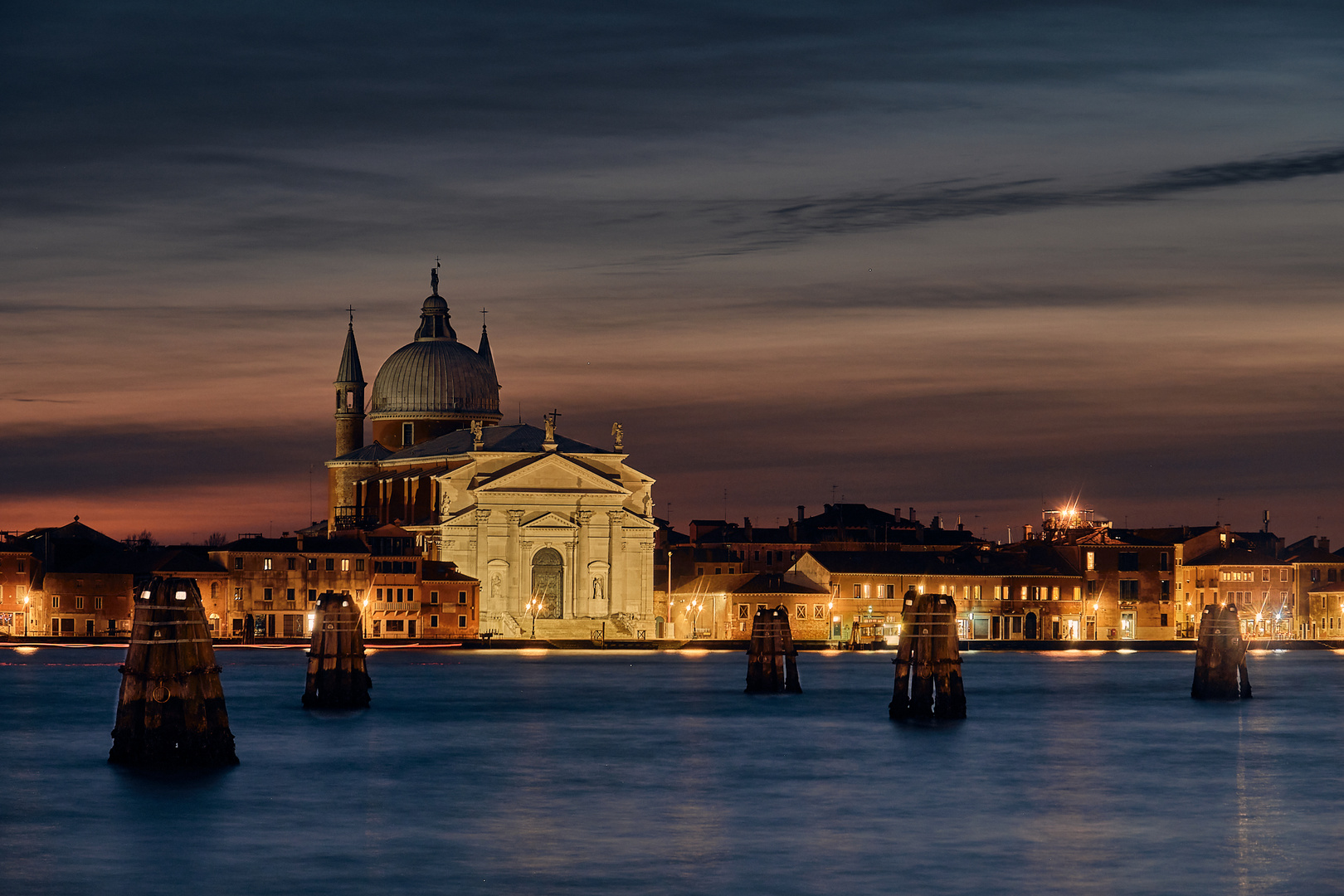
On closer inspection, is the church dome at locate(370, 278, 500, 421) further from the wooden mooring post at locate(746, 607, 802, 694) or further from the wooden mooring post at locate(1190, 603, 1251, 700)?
the wooden mooring post at locate(1190, 603, 1251, 700)

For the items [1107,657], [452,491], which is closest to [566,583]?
[452,491]

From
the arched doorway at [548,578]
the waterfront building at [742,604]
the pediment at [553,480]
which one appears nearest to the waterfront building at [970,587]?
the waterfront building at [742,604]

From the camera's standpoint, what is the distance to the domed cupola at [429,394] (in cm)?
13125

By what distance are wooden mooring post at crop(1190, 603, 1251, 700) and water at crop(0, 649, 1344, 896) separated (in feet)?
2.70

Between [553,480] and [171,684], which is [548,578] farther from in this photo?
[171,684]

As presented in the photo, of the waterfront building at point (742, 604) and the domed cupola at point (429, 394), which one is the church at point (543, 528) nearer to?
the waterfront building at point (742, 604)

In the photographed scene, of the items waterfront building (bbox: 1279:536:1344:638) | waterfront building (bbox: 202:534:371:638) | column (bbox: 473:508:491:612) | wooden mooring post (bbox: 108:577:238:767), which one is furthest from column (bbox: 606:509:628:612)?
wooden mooring post (bbox: 108:577:238:767)

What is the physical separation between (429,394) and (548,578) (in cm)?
2029

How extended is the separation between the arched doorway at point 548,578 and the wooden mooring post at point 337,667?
2030 inches

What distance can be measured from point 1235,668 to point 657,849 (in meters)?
40.0

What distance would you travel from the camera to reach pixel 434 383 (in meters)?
132

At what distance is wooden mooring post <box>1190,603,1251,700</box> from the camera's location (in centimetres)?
6906

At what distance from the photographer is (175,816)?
36.8 m

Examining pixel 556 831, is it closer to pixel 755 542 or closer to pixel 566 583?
pixel 566 583
